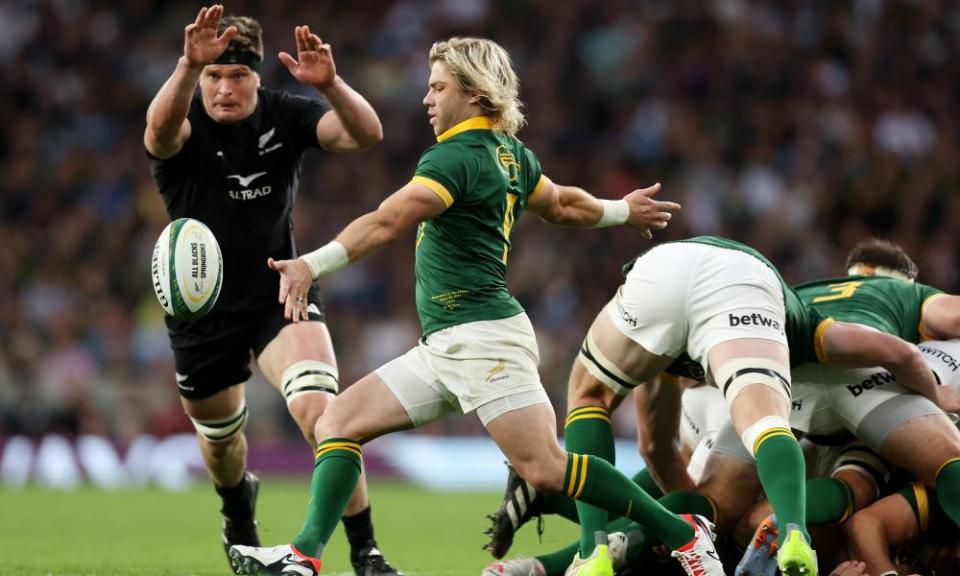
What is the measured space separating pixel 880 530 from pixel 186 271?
298 centimetres

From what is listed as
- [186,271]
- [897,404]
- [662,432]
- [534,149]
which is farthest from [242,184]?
[534,149]

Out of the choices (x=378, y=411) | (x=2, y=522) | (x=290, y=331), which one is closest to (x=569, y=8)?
(x=2, y=522)

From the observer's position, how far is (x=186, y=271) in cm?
564

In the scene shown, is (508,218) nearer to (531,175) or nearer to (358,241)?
(531,175)

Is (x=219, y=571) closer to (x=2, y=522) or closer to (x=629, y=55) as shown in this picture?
(x=2, y=522)

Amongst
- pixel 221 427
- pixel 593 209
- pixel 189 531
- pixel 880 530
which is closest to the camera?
pixel 880 530

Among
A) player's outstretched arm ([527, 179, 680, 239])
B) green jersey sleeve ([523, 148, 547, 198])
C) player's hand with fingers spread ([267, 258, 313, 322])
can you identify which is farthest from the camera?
player's outstretched arm ([527, 179, 680, 239])

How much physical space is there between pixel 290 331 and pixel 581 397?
1.42 m

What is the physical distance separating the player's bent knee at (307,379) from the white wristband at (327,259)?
1.29 meters

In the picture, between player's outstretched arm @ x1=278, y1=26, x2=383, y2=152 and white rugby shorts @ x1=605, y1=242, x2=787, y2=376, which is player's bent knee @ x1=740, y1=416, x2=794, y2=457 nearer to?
white rugby shorts @ x1=605, y1=242, x2=787, y2=376

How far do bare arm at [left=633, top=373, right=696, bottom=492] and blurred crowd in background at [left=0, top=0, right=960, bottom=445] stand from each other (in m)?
8.44

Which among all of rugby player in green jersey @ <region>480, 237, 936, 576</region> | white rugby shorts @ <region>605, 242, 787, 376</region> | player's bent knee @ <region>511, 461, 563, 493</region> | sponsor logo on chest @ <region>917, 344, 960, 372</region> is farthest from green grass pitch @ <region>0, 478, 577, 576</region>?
sponsor logo on chest @ <region>917, 344, 960, 372</region>

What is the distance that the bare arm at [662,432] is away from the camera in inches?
229

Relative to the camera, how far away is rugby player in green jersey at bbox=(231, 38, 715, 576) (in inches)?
188
